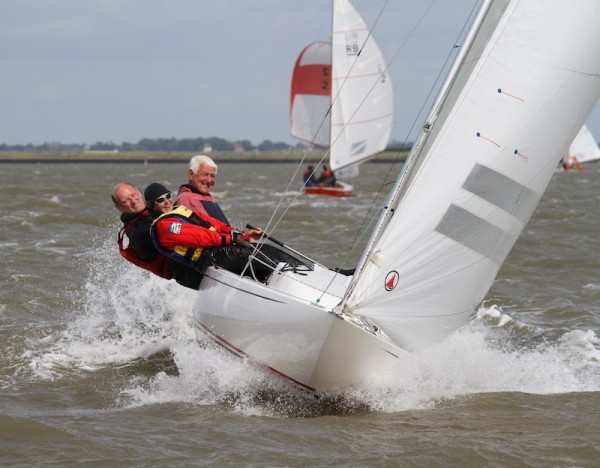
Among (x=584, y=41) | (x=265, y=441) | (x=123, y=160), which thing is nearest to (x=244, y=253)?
(x=265, y=441)

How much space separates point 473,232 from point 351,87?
2001cm

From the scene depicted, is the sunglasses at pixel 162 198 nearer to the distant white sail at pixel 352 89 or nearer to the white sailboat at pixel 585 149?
the distant white sail at pixel 352 89

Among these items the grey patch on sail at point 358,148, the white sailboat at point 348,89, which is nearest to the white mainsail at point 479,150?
the white sailboat at point 348,89

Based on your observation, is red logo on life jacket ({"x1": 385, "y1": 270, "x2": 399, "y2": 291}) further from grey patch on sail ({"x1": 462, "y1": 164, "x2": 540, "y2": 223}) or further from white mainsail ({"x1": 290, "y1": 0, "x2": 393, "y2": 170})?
white mainsail ({"x1": 290, "y1": 0, "x2": 393, "y2": 170})

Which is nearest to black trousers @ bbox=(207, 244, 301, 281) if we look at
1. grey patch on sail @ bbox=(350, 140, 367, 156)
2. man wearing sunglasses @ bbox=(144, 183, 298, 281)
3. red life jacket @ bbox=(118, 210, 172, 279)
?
man wearing sunglasses @ bbox=(144, 183, 298, 281)

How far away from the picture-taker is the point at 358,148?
25.0 m

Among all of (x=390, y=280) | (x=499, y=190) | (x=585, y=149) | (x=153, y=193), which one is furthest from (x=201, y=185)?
(x=585, y=149)

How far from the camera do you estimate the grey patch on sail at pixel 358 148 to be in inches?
979

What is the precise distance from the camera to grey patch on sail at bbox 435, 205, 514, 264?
16.4 ft

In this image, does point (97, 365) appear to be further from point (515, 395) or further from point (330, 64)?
point (330, 64)

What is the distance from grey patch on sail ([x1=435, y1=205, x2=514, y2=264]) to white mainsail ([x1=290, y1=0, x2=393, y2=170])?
1835 centimetres

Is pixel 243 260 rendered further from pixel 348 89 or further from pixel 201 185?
pixel 348 89

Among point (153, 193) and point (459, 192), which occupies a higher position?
point (459, 192)

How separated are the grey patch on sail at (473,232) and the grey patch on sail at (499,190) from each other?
0.12 meters
